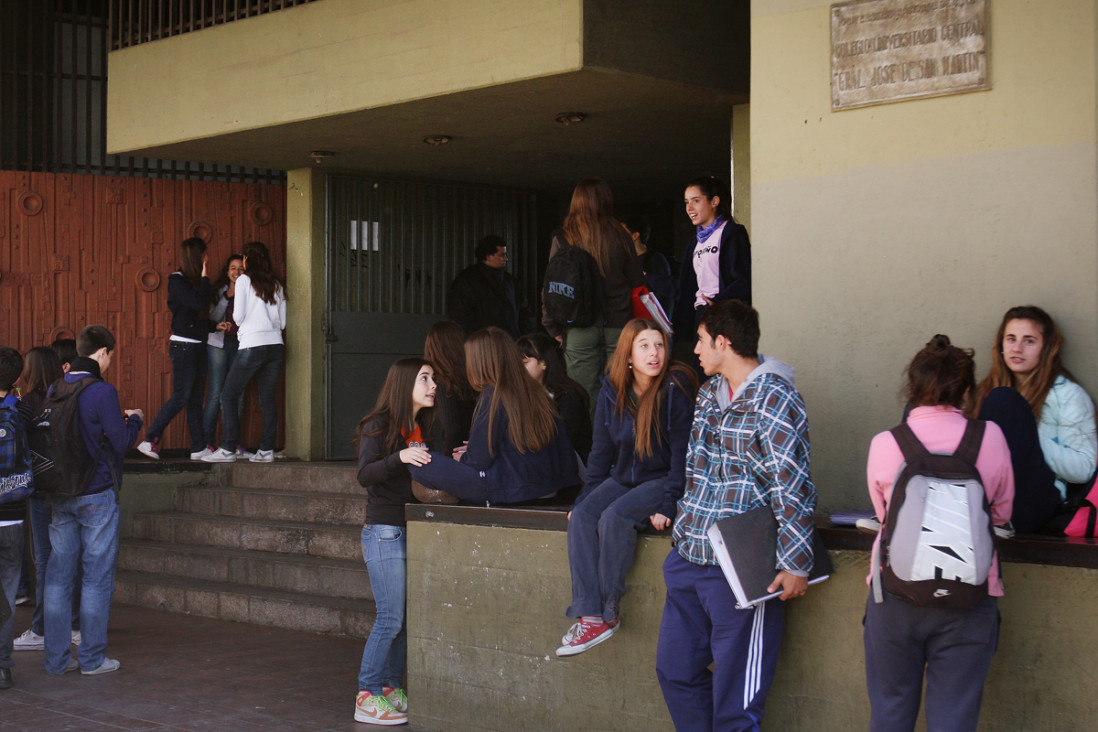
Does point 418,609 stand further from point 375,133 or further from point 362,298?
point 362,298

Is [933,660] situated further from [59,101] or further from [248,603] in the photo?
[59,101]

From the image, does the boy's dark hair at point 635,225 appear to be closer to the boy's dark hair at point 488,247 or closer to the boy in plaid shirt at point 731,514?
the boy's dark hair at point 488,247

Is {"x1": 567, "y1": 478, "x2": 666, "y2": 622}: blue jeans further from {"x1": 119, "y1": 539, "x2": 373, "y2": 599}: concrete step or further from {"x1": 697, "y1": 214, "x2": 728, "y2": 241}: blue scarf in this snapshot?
{"x1": 119, "y1": 539, "x2": 373, "y2": 599}: concrete step

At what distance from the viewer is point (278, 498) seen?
371 inches

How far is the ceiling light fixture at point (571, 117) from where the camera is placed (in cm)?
829

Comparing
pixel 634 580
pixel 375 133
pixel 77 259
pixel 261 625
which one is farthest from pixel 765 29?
pixel 77 259

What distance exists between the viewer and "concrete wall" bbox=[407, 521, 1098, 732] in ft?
13.8

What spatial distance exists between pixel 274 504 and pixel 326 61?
3.40 metres

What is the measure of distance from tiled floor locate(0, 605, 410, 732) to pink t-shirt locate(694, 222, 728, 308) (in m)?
2.86

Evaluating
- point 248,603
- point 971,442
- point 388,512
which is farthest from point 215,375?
point 971,442

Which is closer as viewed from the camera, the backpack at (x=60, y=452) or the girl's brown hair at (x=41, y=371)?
the backpack at (x=60, y=452)

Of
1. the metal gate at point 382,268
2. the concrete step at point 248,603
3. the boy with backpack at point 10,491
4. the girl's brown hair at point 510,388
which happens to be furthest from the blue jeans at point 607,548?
the metal gate at point 382,268

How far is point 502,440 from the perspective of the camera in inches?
222

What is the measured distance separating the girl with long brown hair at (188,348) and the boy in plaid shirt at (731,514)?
22.2 ft
